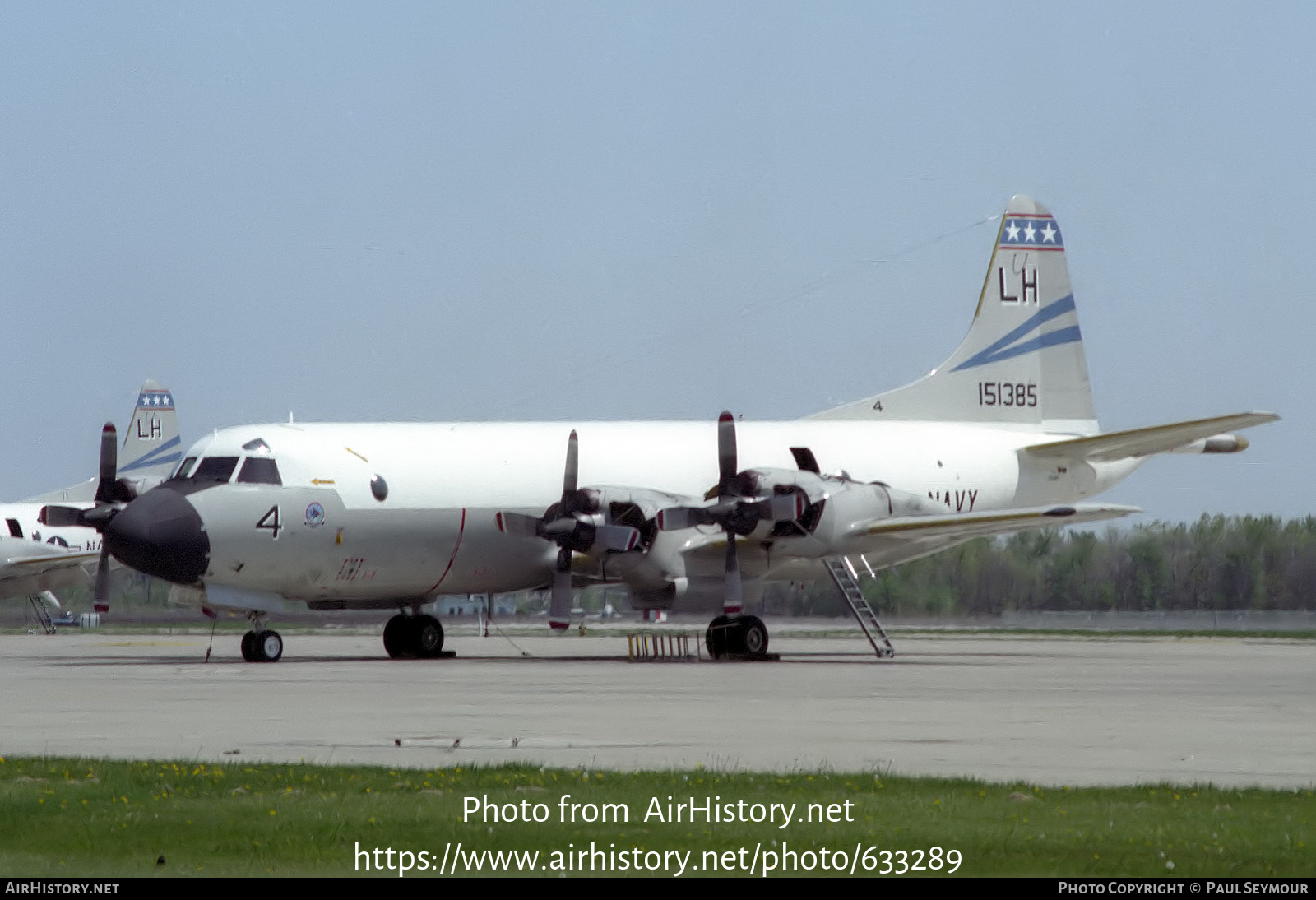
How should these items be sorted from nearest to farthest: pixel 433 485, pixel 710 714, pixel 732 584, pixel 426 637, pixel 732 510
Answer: pixel 710 714, pixel 732 584, pixel 732 510, pixel 433 485, pixel 426 637

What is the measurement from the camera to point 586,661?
32.7m

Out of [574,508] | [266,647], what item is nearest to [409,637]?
[266,647]

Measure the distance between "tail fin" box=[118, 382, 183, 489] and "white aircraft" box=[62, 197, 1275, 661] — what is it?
86.4ft

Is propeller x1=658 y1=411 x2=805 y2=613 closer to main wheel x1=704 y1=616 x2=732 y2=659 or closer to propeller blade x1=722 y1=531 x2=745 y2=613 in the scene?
propeller blade x1=722 y1=531 x2=745 y2=613

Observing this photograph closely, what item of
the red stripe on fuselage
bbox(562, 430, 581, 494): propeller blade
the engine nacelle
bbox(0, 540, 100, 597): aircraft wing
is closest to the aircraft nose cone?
the red stripe on fuselage

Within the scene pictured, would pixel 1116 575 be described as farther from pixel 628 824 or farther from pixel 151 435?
pixel 628 824

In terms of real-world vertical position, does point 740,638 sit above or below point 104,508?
below

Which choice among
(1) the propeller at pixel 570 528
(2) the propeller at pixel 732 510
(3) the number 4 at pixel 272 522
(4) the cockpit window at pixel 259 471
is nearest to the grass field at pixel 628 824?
(3) the number 4 at pixel 272 522

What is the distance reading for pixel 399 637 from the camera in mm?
34219

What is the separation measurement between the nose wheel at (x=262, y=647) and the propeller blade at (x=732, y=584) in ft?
26.4

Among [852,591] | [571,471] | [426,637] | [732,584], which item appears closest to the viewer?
[732,584]

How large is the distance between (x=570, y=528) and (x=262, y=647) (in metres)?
5.99

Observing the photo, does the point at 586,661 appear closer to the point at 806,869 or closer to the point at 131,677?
the point at 131,677

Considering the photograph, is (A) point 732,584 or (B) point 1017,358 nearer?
(A) point 732,584
